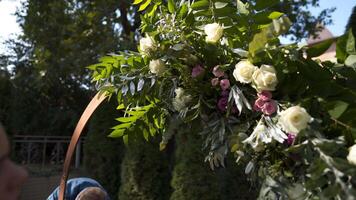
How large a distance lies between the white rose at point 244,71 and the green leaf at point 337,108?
23cm

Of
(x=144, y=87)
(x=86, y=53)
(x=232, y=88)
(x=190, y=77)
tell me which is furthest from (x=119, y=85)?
(x=86, y=53)

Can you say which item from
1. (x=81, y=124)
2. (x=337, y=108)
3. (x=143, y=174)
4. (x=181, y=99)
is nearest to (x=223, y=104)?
(x=181, y=99)

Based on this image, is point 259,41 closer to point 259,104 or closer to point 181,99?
point 259,104

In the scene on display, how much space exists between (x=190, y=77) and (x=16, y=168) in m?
0.70

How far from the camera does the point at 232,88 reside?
1.39 metres

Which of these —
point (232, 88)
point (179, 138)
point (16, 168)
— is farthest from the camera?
point (179, 138)

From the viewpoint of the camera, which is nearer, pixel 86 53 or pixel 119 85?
pixel 119 85

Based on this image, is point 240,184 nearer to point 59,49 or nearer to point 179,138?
point 179,138

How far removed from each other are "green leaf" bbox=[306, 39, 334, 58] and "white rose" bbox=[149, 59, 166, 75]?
0.45 meters

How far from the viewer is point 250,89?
1411 mm

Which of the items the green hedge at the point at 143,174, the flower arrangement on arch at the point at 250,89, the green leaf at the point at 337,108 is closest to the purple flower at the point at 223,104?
the flower arrangement on arch at the point at 250,89

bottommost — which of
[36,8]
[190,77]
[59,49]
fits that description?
[190,77]

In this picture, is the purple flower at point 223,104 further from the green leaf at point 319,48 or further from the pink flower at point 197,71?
the green leaf at point 319,48

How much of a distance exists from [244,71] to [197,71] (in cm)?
19
